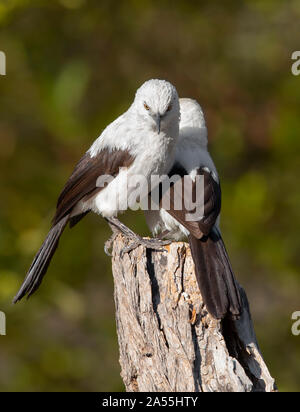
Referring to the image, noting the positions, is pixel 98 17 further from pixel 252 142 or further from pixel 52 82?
pixel 252 142

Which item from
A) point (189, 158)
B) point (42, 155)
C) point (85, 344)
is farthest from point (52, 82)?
point (85, 344)

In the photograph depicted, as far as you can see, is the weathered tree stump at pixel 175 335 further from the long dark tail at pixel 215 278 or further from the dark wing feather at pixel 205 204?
the dark wing feather at pixel 205 204

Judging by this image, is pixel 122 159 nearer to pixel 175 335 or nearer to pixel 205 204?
pixel 205 204

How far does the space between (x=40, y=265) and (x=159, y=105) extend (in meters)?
1.48

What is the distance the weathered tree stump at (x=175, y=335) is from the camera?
12.7 feet

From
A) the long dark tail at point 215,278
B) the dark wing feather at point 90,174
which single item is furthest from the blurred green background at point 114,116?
the long dark tail at point 215,278

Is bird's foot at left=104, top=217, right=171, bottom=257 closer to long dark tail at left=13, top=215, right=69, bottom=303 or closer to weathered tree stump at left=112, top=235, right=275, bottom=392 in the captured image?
weathered tree stump at left=112, top=235, right=275, bottom=392

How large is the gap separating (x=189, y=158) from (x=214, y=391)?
1939mm

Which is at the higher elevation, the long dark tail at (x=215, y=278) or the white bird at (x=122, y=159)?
the white bird at (x=122, y=159)

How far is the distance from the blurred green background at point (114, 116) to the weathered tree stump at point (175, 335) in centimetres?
291

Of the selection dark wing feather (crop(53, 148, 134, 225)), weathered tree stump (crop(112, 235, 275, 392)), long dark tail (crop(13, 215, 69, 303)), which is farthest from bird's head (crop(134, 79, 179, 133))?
long dark tail (crop(13, 215, 69, 303))

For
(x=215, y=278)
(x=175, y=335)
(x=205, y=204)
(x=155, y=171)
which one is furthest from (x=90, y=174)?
(x=175, y=335)

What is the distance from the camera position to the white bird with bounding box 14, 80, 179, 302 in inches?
195

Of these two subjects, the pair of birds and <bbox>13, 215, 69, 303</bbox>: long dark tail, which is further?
<bbox>13, 215, 69, 303</bbox>: long dark tail
